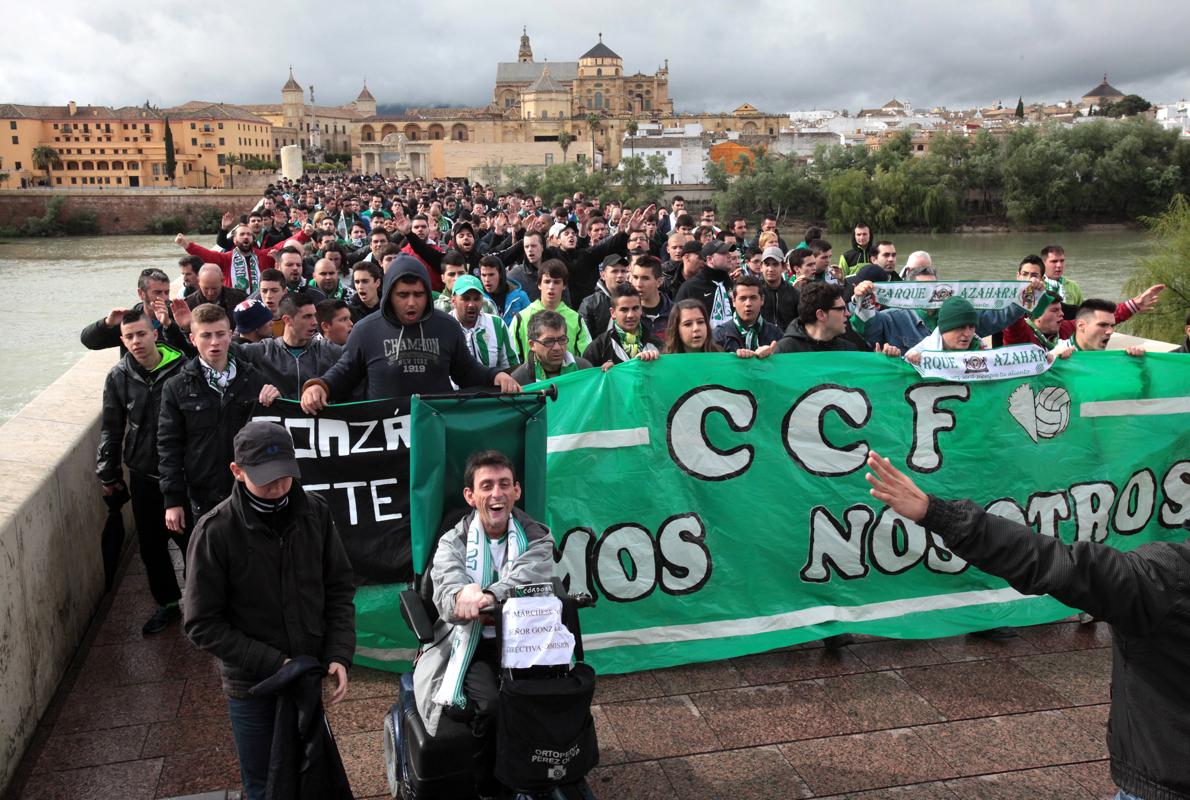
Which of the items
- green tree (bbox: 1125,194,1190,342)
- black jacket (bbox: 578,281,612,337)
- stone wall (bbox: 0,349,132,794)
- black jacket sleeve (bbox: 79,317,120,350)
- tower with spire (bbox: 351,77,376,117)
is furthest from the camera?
tower with spire (bbox: 351,77,376,117)

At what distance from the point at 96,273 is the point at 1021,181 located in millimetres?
45952

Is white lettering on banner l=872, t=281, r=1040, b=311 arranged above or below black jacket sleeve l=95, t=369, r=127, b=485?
above

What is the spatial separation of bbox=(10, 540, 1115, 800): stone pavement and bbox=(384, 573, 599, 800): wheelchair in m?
0.55

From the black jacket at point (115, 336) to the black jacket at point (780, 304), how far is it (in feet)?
13.6

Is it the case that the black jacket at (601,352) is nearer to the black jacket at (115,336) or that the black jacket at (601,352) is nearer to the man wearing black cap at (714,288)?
the man wearing black cap at (714,288)

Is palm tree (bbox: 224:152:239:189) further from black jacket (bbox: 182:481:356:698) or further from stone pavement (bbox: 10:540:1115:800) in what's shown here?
black jacket (bbox: 182:481:356:698)

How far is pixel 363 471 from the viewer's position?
466cm

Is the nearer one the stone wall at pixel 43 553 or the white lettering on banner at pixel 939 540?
the stone wall at pixel 43 553

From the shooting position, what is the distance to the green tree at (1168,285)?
18.8m

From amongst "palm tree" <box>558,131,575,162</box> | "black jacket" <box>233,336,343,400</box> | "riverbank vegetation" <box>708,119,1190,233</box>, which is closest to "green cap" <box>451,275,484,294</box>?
"black jacket" <box>233,336,343,400</box>

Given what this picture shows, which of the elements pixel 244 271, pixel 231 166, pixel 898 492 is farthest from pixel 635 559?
pixel 231 166

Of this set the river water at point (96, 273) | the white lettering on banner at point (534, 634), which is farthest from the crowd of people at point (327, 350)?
the river water at point (96, 273)

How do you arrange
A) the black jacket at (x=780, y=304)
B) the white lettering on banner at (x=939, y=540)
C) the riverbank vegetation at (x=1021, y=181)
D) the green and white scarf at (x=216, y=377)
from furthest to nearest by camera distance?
the riverbank vegetation at (x=1021, y=181)
the black jacket at (x=780, y=304)
the white lettering on banner at (x=939, y=540)
the green and white scarf at (x=216, y=377)

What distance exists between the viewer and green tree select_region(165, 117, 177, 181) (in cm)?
9969
